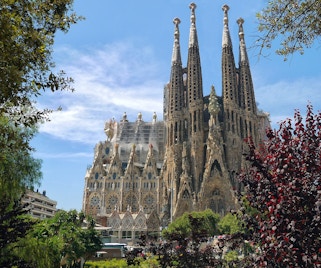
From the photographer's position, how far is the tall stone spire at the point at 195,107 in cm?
5047

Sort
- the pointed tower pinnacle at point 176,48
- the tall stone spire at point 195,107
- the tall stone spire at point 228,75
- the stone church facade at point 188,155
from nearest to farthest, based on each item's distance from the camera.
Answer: the stone church facade at point 188,155
the tall stone spire at point 195,107
the tall stone spire at point 228,75
the pointed tower pinnacle at point 176,48

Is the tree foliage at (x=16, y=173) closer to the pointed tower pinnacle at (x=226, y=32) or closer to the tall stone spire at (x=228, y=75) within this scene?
the tall stone spire at (x=228, y=75)

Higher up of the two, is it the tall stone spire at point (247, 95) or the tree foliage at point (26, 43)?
the tall stone spire at point (247, 95)

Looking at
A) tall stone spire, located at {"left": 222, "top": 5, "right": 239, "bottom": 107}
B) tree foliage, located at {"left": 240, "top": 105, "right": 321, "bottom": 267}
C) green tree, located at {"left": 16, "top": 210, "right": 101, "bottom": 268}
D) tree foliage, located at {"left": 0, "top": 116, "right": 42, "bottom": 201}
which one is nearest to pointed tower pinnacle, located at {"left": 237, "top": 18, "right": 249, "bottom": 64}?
tall stone spire, located at {"left": 222, "top": 5, "right": 239, "bottom": 107}

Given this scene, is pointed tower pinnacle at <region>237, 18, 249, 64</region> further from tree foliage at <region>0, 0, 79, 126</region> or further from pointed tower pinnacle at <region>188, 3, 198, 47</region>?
tree foliage at <region>0, 0, 79, 126</region>

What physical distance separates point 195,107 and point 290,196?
159ft

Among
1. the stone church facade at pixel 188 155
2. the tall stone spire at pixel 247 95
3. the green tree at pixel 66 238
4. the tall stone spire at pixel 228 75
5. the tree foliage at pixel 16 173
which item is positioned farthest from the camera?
the tall stone spire at pixel 228 75

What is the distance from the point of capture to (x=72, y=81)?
19.3 feet

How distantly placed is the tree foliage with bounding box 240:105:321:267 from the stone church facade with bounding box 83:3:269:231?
41529mm

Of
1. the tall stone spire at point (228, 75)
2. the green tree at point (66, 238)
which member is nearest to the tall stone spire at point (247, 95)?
the tall stone spire at point (228, 75)

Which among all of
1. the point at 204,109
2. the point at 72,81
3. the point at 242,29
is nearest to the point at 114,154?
the point at 204,109

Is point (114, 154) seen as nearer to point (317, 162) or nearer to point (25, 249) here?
point (25, 249)

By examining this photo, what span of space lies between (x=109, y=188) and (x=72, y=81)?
171ft

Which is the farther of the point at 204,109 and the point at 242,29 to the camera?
the point at 242,29
